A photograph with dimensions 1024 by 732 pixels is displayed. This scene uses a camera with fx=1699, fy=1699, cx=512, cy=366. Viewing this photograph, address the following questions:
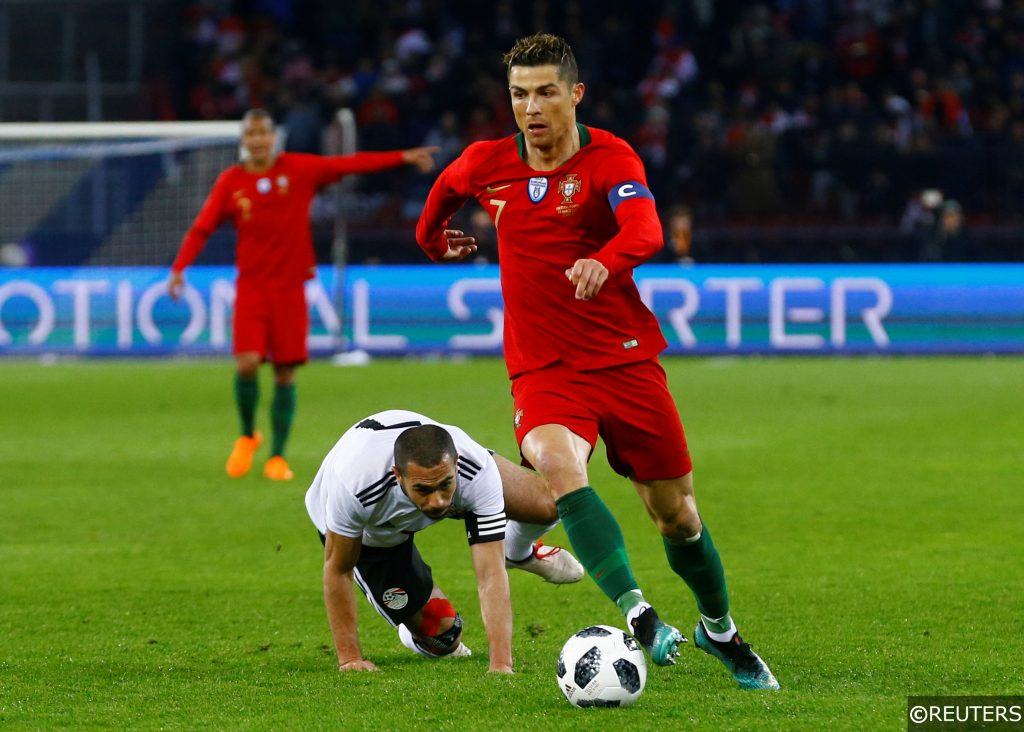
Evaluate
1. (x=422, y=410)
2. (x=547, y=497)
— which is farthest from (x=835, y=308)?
(x=547, y=497)

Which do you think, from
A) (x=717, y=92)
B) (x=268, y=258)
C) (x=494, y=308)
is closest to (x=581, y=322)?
(x=268, y=258)

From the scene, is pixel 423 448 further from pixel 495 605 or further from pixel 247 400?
pixel 247 400

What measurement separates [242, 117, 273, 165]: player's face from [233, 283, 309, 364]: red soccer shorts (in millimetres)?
850

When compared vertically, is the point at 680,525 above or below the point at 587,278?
below

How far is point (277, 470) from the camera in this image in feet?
34.4

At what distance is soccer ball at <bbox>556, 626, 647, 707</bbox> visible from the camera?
4.66 m

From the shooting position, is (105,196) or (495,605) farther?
(105,196)

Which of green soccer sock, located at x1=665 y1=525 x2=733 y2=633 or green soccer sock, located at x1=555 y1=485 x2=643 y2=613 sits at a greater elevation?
green soccer sock, located at x1=555 y1=485 x2=643 y2=613

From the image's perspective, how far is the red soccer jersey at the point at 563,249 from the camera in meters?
5.30

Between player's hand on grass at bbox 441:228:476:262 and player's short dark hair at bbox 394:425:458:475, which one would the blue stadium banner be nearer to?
player's hand on grass at bbox 441:228:476:262

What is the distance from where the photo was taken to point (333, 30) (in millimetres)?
26219

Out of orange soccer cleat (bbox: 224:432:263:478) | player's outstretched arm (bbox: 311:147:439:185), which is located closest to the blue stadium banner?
player's outstretched arm (bbox: 311:147:439:185)

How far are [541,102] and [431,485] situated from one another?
1253 millimetres

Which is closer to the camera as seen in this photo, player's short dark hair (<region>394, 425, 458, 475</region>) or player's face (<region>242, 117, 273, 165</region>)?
player's short dark hair (<region>394, 425, 458, 475</region>)
